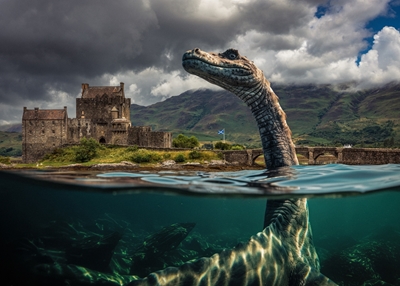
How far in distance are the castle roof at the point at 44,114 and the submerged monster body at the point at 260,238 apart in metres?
68.1

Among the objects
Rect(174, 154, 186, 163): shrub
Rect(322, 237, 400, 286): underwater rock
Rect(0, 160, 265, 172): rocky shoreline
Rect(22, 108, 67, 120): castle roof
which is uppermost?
Rect(22, 108, 67, 120): castle roof

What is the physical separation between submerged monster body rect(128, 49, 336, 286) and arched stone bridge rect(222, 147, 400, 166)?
45.2 m

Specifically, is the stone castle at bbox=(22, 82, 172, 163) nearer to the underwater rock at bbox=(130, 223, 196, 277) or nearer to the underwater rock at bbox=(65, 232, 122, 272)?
the underwater rock at bbox=(130, 223, 196, 277)

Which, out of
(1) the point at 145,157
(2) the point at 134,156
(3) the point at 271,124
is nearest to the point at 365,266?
(3) the point at 271,124

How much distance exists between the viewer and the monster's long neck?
6043 millimetres

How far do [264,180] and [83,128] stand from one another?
64319mm

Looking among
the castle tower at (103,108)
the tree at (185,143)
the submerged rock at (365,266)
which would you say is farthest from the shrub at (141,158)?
the submerged rock at (365,266)

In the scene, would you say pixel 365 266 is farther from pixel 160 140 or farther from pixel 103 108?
pixel 103 108

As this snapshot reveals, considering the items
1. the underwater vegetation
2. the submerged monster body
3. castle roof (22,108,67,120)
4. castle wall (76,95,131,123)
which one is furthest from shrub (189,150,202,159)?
the submerged monster body

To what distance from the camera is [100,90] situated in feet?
253

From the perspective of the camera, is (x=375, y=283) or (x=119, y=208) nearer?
(x=375, y=283)

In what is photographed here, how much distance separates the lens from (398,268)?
12016 mm

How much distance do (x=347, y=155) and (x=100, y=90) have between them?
180 feet

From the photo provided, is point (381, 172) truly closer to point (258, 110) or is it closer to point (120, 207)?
point (258, 110)
